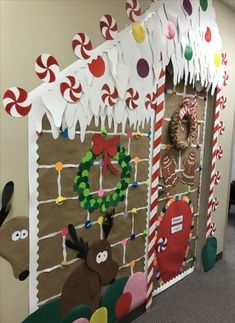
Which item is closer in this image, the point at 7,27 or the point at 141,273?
the point at 7,27

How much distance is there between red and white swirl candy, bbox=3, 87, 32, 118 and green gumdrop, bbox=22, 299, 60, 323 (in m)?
1.02

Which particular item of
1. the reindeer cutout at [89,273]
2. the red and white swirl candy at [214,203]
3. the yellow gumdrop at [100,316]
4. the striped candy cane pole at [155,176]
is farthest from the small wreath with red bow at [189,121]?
the yellow gumdrop at [100,316]

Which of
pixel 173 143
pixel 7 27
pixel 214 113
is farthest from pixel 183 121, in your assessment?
pixel 7 27

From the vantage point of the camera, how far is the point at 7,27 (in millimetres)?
1315

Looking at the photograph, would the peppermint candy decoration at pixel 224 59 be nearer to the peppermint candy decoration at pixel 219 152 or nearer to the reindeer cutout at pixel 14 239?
the peppermint candy decoration at pixel 219 152

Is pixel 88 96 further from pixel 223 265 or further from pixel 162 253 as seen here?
pixel 223 265

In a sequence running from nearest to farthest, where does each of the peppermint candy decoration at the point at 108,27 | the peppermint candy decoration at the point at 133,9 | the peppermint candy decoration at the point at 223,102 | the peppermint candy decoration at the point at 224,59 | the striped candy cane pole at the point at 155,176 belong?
1. the peppermint candy decoration at the point at 108,27
2. the peppermint candy decoration at the point at 133,9
3. the striped candy cane pole at the point at 155,176
4. the peppermint candy decoration at the point at 224,59
5. the peppermint candy decoration at the point at 223,102

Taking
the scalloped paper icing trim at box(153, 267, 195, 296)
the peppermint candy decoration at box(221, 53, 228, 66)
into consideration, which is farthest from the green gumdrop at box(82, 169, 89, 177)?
the peppermint candy decoration at box(221, 53, 228, 66)

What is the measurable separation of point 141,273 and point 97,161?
38.8 inches

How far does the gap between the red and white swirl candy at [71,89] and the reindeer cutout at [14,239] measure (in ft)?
1.68

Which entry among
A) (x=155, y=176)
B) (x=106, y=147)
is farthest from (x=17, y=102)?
(x=155, y=176)

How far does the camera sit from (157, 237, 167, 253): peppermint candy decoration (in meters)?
2.45

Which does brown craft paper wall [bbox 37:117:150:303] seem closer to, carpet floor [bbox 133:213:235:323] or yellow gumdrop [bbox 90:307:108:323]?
yellow gumdrop [bbox 90:307:108:323]

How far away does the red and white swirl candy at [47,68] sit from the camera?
1.44 metres
